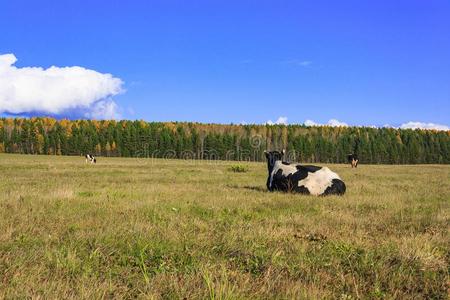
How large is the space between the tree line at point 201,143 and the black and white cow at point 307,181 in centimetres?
12176

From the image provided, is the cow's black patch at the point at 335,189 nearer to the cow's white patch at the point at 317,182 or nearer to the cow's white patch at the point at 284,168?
the cow's white patch at the point at 317,182

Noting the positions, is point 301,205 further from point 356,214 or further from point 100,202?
point 100,202

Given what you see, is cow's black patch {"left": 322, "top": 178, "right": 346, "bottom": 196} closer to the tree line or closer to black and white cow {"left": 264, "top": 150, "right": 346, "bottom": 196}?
black and white cow {"left": 264, "top": 150, "right": 346, "bottom": 196}

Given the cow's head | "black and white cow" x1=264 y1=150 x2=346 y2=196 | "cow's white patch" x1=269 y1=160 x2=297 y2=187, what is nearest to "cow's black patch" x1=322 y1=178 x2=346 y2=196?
"black and white cow" x1=264 y1=150 x2=346 y2=196

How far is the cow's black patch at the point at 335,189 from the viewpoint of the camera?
15141mm

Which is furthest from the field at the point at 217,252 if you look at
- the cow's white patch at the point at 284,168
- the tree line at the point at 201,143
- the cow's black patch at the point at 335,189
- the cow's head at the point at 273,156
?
the tree line at the point at 201,143

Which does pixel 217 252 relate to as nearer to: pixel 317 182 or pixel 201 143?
pixel 317 182

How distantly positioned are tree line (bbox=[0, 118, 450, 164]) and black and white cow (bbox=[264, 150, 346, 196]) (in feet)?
399

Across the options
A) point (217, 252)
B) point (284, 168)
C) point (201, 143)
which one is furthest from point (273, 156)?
point (201, 143)

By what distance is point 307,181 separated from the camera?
1530 centimetres

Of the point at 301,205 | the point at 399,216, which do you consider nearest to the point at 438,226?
the point at 399,216

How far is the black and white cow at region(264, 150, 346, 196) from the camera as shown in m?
15.2

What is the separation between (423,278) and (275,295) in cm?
201

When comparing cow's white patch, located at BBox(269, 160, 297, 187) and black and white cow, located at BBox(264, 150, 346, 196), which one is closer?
black and white cow, located at BBox(264, 150, 346, 196)
